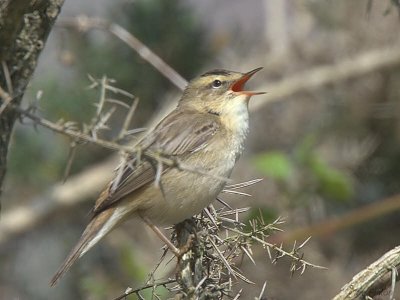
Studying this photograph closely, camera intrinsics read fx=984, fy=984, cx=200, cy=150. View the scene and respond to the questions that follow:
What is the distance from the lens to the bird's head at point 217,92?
4.97 m

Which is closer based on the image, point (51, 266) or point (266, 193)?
point (266, 193)

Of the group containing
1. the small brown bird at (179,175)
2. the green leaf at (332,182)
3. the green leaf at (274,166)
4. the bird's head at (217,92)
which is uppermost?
the bird's head at (217,92)

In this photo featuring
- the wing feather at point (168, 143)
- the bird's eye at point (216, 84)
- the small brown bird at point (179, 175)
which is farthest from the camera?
the bird's eye at point (216, 84)

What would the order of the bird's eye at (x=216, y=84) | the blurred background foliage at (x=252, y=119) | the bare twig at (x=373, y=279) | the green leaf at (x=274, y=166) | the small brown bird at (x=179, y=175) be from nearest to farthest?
the bare twig at (x=373, y=279) → the small brown bird at (x=179, y=175) → the bird's eye at (x=216, y=84) → the green leaf at (x=274, y=166) → the blurred background foliage at (x=252, y=119)

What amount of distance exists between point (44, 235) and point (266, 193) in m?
1.81

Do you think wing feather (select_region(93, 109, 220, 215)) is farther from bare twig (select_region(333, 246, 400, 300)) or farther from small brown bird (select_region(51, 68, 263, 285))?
bare twig (select_region(333, 246, 400, 300))

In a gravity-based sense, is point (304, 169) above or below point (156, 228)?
below

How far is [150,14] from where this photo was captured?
7.69 meters

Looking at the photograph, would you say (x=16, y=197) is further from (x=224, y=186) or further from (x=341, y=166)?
(x=224, y=186)

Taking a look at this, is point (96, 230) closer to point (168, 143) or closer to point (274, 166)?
point (168, 143)

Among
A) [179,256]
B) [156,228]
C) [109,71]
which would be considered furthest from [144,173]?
[109,71]

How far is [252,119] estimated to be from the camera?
7.90 metres

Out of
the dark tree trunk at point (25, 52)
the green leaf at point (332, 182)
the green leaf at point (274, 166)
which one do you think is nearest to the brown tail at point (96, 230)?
the dark tree trunk at point (25, 52)

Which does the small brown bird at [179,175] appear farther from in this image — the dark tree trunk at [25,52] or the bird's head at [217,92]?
the dark tree trunk at [25,52]
